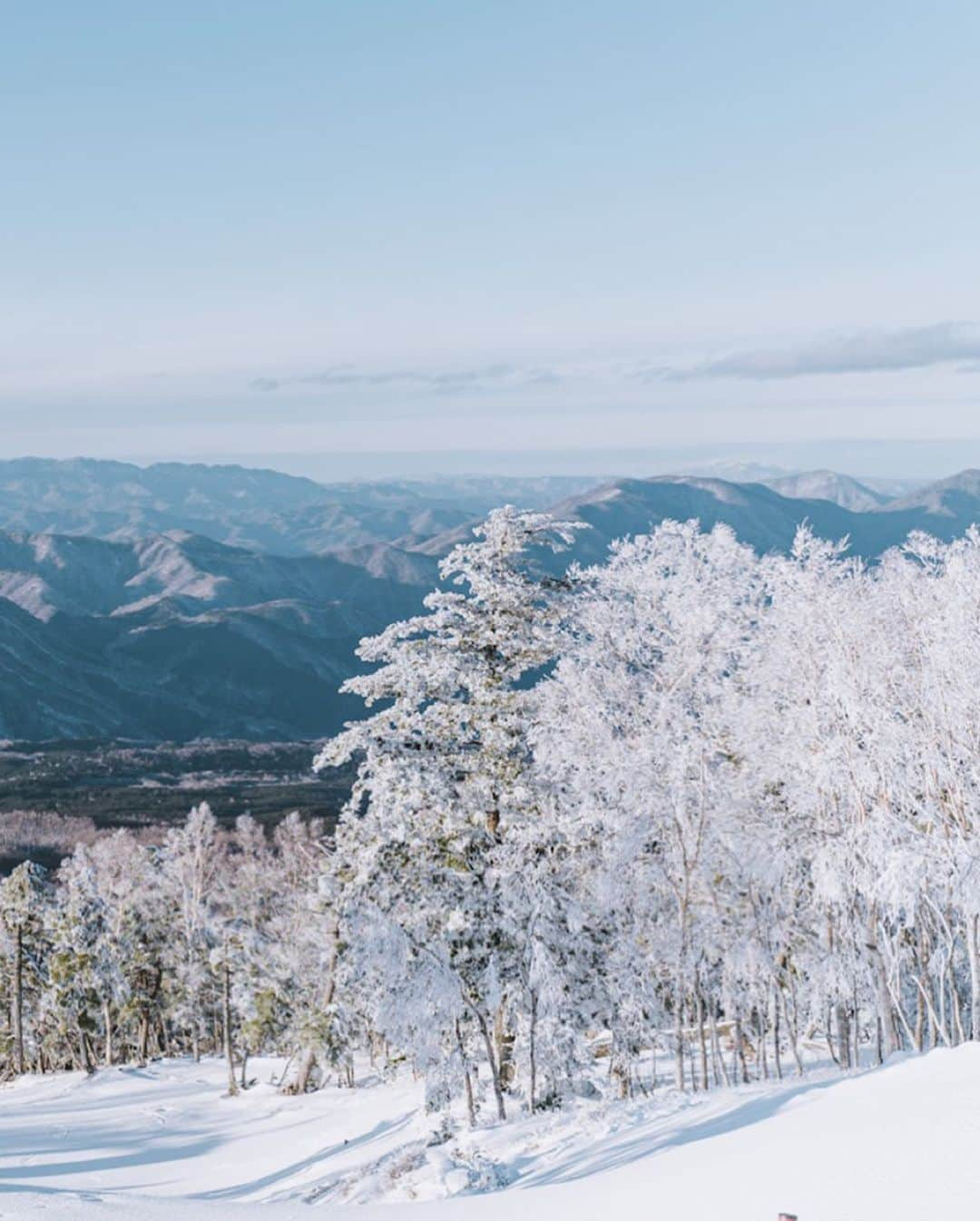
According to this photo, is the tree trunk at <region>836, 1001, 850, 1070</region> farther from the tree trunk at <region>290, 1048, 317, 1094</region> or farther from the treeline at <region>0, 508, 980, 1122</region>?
the tree trunk at <region>290, 1048, 317, 1094</region>

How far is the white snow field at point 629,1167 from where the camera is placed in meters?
11.2

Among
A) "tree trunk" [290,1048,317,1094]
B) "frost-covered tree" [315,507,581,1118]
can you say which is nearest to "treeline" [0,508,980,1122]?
"frost-covered tree" [315,507,581,1118]

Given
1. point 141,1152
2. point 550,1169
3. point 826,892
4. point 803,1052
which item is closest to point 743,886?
point 826,892

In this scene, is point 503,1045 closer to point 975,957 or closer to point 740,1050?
point 740,1050

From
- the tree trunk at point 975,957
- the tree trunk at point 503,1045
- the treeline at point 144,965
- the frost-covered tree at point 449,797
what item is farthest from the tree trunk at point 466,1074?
the treeline at point 144,965

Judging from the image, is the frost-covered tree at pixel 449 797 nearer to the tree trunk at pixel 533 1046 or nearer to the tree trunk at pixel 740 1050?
the tree trunk at pixel 533 1046

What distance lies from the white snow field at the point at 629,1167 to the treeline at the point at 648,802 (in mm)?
2916

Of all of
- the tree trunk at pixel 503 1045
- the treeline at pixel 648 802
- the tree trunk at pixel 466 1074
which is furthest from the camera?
the tree trunk at pixel 503 1045

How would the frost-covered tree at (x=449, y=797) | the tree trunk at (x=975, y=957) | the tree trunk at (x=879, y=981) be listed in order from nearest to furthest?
the frost-covered tree at (x=449, y=797) < the tree trunk at (x=975, y=957) < the tree trunk at (x=879, y=981)

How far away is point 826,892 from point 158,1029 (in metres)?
66.6

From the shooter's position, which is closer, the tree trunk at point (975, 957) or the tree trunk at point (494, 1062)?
the tree trunk at point (494, 1062)

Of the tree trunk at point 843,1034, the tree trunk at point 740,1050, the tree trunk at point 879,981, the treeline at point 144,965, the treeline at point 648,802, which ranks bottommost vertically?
the treeline at point 144,965

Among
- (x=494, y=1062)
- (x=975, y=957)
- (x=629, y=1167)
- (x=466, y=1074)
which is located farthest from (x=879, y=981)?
(x=629, y=1167)

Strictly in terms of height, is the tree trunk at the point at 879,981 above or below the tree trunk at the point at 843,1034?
above
